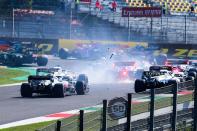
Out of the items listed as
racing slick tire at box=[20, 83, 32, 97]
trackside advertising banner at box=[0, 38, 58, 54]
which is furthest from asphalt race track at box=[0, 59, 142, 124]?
trackside advertising banner at box=[0, 38, 58, 54]

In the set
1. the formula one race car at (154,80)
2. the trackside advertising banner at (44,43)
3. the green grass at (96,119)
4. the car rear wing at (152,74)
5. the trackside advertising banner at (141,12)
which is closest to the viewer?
the green grass at (96,119)

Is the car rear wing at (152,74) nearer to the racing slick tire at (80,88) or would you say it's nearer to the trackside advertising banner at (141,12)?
the racing slick tire at (80,88)

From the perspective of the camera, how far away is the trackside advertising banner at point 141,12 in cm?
5819

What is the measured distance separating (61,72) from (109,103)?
1780 cm

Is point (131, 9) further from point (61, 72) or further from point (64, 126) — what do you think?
A: point (64, 126)

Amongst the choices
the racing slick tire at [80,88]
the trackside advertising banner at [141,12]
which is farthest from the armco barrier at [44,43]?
the racing slick tire at [80,88]

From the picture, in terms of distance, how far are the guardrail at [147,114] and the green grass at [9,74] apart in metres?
22.6

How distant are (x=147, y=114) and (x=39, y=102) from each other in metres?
13.5

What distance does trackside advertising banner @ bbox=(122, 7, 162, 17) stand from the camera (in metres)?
58.2

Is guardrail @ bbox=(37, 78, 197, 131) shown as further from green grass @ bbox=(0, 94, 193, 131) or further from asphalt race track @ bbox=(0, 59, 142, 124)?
asphalt race track @ bbox=(0, 59, 142, 124)

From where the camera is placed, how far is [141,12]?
195ft

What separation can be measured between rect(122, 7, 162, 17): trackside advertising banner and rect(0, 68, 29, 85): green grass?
19.2 metres

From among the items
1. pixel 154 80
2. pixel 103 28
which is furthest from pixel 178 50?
pixel 154 80

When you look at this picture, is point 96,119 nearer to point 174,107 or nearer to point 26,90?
point 174,107
